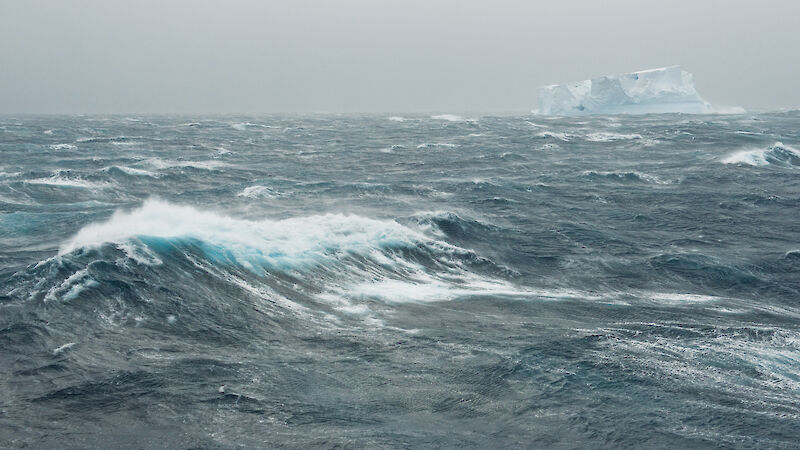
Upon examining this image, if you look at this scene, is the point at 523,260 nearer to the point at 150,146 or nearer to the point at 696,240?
the point at 696,240

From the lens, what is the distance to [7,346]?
12.0 metres

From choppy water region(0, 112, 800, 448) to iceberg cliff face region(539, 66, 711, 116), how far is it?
86.8 meters

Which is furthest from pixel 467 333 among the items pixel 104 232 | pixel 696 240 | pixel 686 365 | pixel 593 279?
pixel 696 240

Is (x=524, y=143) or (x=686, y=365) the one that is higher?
(x=524, y=143)

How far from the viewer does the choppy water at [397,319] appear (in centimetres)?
1008

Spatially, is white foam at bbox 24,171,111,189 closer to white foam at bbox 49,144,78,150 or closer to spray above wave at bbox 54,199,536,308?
spray above wave at bbox 54,199,536,308

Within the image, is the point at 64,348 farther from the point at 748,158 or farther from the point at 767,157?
the point at 767,157

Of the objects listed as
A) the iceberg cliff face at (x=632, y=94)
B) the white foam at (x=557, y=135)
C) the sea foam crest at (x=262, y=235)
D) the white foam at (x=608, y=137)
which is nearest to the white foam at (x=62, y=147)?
the sea foam crest at (x=262, y=235)

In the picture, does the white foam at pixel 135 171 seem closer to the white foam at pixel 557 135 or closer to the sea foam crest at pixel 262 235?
the sea foam crest at pixel 262 235

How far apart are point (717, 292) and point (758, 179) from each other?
26275mm

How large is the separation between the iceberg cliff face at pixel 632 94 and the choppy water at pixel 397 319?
8684 cm

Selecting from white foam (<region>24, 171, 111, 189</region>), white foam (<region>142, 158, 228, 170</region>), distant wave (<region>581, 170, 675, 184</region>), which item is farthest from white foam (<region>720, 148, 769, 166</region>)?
white foam (<region>24, 171, 111, 189</region>)

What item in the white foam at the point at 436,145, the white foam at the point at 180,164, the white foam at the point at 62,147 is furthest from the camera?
the white foam at the point at 436,145

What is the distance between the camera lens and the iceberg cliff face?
4500 inches
